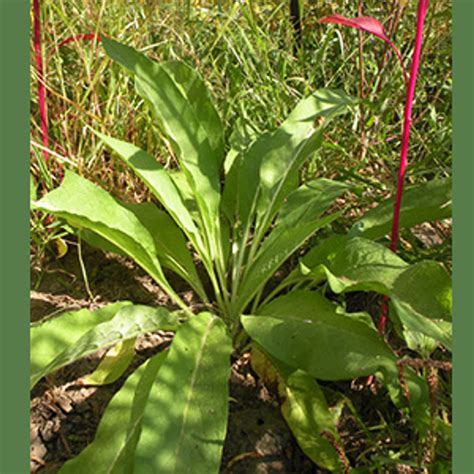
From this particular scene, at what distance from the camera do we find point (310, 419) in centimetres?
121

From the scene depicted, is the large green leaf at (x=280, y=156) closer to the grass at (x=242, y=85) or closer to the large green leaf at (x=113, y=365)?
the grass at (x=242, y=85)

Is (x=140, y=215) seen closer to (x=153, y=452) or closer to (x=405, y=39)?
(x=153, y=452)

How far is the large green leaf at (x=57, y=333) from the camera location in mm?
1144

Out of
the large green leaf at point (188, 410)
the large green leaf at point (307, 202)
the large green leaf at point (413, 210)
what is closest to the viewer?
the large green leaf at point (188, 410)

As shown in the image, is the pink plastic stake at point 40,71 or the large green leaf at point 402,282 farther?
the pink plastic stake at point 40,71

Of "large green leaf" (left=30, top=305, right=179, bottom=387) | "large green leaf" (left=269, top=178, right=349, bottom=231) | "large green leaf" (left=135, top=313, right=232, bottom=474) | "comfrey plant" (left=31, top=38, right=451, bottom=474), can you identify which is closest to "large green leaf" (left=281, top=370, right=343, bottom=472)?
"comfrey plant" (left=31, top=38, right=451, bottom=474)

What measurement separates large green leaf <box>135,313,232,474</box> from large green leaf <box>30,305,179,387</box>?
0.05m

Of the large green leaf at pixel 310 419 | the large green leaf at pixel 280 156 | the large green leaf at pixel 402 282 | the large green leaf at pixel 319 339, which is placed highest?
the large green leaf at pixel 280 156

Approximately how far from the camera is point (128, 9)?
2186 millimetres

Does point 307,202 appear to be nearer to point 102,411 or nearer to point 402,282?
point 402,282

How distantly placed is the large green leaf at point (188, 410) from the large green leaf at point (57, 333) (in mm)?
171

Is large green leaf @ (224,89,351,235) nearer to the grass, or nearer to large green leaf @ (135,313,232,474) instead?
the grass

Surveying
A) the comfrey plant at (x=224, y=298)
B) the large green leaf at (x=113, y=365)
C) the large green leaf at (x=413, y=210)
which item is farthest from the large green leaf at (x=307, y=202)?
the large green leaf at (x=113, y=365)

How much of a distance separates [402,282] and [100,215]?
63 cm
